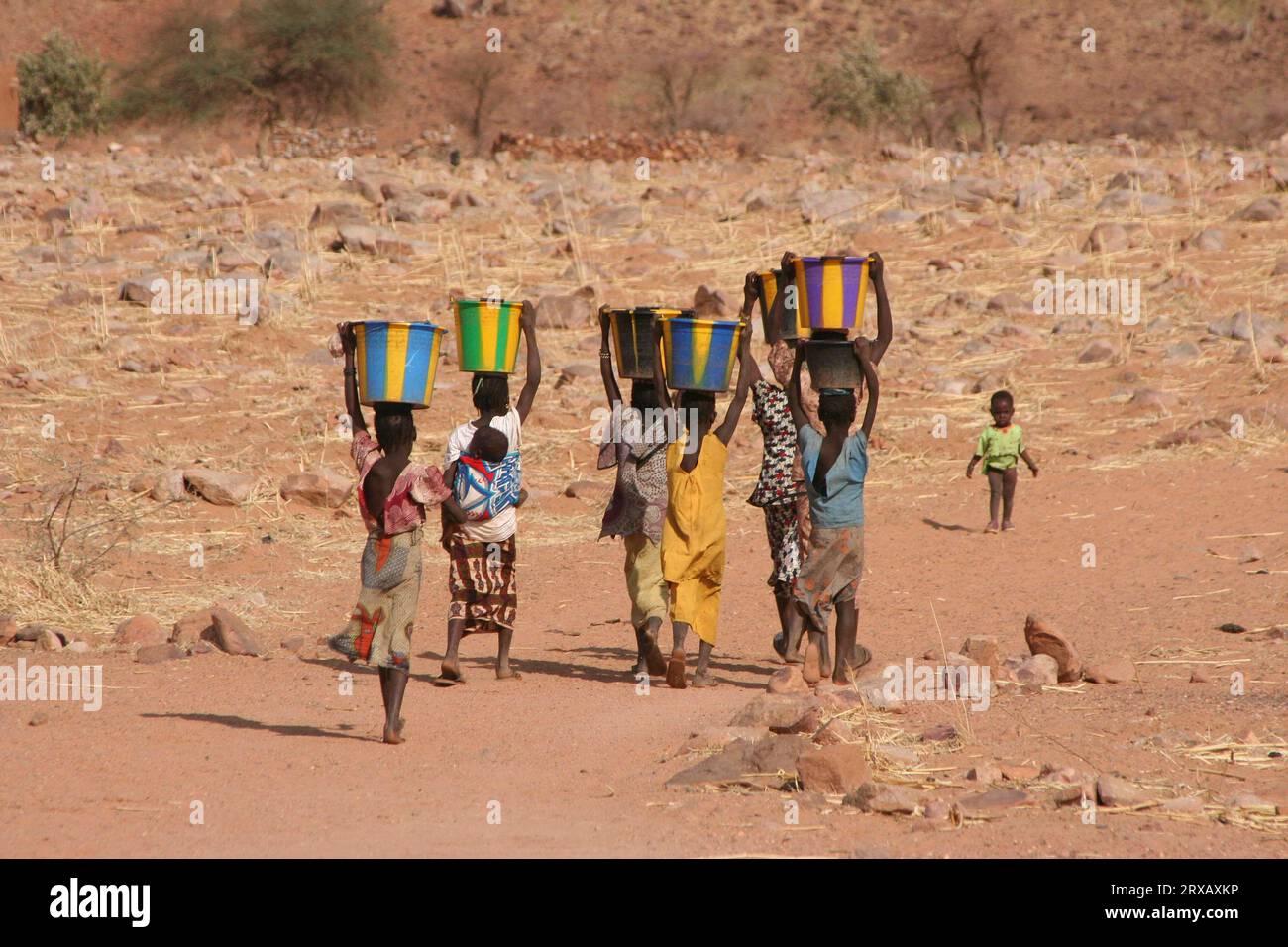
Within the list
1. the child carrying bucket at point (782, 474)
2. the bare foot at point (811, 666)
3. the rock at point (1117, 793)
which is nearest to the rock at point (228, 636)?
the child carrying bucket at point (782, 474)

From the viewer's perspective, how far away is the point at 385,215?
1625 cm

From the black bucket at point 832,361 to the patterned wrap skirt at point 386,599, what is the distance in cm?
166

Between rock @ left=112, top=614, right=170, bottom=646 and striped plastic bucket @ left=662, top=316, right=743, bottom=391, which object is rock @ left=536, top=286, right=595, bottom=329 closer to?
rock @ left=112, top=614, right=170, bottom=646

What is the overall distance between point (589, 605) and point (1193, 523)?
12.2ft

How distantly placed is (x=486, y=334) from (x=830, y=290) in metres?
1.39

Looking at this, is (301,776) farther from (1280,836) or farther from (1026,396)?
(1026,396)

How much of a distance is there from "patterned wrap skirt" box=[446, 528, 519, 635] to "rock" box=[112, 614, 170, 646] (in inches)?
64.7

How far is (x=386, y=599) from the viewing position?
5160 mm

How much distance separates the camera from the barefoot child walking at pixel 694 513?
6062 mm

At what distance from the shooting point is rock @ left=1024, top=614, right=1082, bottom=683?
19.7 feet

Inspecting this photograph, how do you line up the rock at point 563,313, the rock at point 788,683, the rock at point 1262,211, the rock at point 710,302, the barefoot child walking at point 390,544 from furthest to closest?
the rock at point 1262,211, the rock at point 563,313, the rock at point 710,302, the rock at point 788,683, the barefoot child walking at point 390,544

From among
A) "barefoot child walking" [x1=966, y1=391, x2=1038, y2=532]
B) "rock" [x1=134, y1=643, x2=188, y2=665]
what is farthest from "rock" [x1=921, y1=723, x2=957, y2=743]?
"barefoot child walking" [x1=966, y1=391, x2=1038, y2=532]

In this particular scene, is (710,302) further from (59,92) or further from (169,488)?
(59,92)

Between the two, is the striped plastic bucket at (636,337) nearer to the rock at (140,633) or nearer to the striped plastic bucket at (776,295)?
the striped plastic bucket at (776,295)
